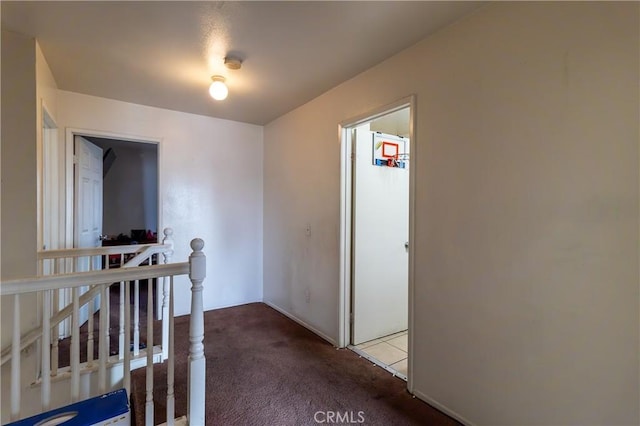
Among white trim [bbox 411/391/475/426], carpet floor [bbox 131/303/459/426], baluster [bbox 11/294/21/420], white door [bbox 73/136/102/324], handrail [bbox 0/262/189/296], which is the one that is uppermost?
white door [bbox 73/136/102/324]

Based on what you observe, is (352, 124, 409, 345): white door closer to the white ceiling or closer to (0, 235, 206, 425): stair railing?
the white ceiling

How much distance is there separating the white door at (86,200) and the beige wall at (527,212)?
307cm

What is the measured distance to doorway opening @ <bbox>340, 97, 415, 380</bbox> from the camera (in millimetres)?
2795

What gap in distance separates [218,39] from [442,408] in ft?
9.06

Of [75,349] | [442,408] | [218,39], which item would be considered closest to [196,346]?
[75,349]

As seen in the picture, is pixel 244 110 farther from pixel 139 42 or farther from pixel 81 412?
pixel 81 412

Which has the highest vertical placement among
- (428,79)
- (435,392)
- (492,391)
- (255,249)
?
(428,79)

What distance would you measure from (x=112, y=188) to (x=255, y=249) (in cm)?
368

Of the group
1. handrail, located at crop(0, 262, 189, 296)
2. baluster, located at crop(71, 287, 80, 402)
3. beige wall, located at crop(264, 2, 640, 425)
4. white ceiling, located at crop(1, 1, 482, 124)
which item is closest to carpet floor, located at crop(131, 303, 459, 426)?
beige wall, located at crop(264, 2, 640, 425)

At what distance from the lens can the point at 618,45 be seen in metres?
1.24

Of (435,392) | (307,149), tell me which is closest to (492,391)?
(435,392)

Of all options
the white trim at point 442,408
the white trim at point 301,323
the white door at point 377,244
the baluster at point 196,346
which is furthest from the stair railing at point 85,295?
the white trim at point 442,408

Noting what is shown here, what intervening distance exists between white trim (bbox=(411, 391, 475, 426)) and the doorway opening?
0.50 metres

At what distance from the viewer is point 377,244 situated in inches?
118
